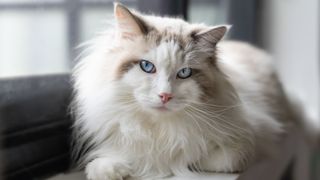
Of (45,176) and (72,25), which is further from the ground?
(72,25)

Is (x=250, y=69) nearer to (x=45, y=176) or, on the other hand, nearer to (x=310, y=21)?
(x=45, y=176)

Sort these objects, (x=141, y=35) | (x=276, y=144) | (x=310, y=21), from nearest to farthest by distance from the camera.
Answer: (x=141, y=35) → (x=276, y=144) → (x=310, y=21)

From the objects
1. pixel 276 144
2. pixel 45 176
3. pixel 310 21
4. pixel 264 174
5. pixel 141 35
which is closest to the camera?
pixel 141 35

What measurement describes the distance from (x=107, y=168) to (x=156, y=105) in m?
0.19

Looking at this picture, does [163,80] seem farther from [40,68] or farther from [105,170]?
[40,68]

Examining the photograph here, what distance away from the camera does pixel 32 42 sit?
1.23m

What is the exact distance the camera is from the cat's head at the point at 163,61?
1073 mm

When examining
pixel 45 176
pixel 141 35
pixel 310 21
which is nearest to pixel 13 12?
pixel 141 35

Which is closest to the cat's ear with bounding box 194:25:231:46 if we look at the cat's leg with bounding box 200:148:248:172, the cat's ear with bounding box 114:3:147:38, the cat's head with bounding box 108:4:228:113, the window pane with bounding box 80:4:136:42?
the cat's head with bounding box 108:4:228:113

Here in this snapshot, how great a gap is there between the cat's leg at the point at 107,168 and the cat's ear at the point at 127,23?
0.95 ft

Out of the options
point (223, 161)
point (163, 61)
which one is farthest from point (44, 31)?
point (223, 161)

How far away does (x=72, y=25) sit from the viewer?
1.39m

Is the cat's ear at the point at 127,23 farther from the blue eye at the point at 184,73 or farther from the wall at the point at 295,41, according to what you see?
the wall at the point at 295,41

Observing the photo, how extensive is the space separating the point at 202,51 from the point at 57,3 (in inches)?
16.5
